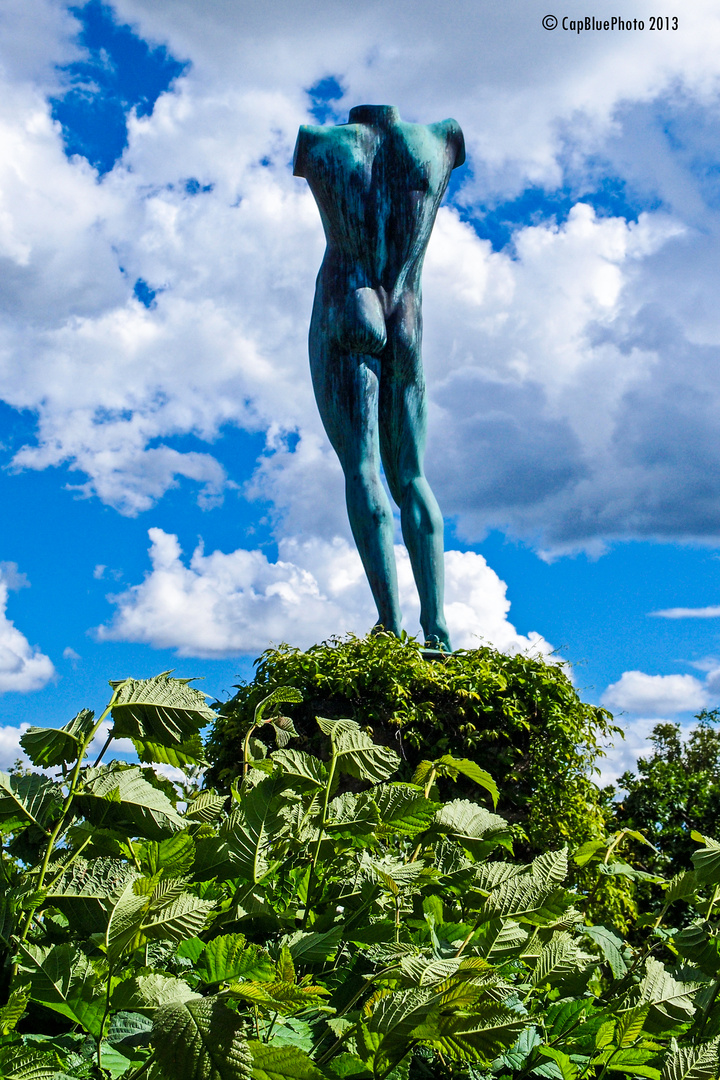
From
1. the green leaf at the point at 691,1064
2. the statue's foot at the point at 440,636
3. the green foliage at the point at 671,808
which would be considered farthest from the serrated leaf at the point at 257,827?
the green foliage at the point at 671,808

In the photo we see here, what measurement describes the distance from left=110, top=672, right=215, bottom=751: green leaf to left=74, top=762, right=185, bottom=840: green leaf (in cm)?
5

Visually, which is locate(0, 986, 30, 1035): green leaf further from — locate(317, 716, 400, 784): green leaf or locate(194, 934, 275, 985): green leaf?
locate(317, 716, 400, 784): green leaf

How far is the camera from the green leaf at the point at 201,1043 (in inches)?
25.7

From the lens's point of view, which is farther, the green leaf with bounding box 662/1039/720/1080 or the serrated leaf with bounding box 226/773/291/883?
the serrated leaf with bounding box 226/773/291/883

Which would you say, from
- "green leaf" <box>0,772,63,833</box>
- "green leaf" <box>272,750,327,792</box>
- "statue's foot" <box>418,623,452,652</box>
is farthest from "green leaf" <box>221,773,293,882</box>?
"statue's foot" <box>418,623,452,652</box>

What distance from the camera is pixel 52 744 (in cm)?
98

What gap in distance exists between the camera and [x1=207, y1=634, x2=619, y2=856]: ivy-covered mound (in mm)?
4441

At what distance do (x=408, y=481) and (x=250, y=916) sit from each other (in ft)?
18.0

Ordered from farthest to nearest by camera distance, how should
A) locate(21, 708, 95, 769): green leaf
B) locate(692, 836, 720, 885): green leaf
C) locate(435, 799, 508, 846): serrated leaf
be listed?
locate(435, 799, 508, 846): serrated leaf
locate(692, 836, 720, 885): green leaf
locate(21, 708, 95, 769): green leaf

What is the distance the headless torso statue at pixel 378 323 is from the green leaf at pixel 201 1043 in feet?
17.2

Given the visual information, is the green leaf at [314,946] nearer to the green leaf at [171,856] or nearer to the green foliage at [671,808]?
the green leaf at [171,856]

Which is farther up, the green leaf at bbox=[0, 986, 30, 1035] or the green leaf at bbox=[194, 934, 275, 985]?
the green leaf at bbox=[194, 934, 275, 985]

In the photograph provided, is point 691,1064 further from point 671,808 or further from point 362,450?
point 671,808

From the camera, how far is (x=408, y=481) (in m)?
6.39
